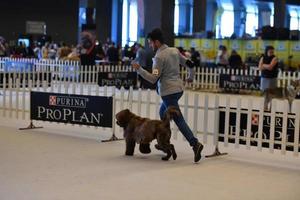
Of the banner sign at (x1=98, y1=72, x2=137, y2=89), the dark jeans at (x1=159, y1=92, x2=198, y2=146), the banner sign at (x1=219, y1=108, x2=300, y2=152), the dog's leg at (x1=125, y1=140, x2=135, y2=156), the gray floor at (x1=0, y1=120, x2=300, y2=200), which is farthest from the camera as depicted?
the banner sign at (x1=98, y1=72, x2=137, y2=89)

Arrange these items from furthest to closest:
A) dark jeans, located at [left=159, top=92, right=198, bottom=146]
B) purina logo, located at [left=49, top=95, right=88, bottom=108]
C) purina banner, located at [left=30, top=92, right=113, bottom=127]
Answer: purina logo, located at [left=49, top=95, right=88, bottom=108] < purina banner, located at [left=30, top=92, right=113, bottom=127] < dark jeans, located at [left=159, top=92, right=198, bottom=146]

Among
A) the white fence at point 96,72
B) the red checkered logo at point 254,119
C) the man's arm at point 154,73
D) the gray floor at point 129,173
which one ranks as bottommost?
the gray floor at point 129,173

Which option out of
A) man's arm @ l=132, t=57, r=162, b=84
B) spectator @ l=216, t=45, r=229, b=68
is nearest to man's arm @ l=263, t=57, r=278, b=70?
man's arm @ l=132, t=57, r=162, b=84

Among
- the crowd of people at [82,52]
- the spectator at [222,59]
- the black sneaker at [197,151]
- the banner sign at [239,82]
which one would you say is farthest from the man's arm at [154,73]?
the spectator at [222,59]

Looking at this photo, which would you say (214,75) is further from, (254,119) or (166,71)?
(166,71)

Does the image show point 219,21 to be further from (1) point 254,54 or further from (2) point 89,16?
(2) point 89,16

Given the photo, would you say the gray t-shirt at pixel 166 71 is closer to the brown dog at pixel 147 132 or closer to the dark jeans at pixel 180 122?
the dark jeans at pixel 180 122

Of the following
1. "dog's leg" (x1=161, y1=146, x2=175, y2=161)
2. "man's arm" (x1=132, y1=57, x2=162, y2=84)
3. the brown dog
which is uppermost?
"man's arm" (x1=132, y1=57, x2=162, y2=84)

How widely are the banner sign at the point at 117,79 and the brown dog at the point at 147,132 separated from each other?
30.1ft

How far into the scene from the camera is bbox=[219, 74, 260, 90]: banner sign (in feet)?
60.7

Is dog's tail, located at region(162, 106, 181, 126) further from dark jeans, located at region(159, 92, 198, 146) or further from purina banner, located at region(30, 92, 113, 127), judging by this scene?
purina banner, located at region(30, 92, 113, 127)

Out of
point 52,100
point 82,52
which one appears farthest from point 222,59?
point 52,100

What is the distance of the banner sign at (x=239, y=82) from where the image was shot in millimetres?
18500

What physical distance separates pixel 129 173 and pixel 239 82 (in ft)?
39.7
